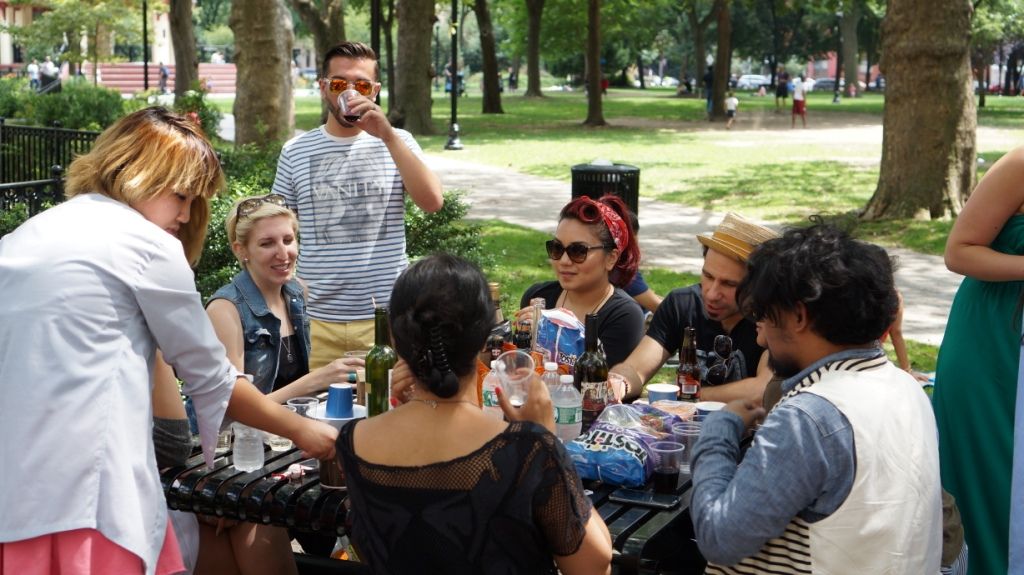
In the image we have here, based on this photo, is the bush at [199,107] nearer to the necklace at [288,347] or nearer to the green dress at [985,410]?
the necklace at [288,347]

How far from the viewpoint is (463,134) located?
30406 millimetres

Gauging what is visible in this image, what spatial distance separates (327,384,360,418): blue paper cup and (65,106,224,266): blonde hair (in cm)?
93

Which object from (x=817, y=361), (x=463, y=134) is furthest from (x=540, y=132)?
(x=817, y=361)

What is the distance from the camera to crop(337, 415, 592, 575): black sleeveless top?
8.08 ft

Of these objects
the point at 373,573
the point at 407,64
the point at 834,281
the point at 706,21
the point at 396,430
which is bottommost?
the point at 373,573

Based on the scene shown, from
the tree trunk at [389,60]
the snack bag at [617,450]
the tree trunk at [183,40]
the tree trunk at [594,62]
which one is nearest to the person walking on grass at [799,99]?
the tree trunk at [594,62]

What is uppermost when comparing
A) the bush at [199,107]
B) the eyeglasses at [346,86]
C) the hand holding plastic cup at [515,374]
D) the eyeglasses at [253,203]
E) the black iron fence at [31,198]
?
the bush at [199,107]

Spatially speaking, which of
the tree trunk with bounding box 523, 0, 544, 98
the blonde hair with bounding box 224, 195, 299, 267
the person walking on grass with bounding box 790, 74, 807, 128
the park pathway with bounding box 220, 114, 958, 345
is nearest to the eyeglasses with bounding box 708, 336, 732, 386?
the blonde hair with bounding box 224, 195, 299, 267

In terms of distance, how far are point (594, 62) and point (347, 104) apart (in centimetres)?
2879

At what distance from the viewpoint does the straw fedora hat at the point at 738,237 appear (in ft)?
13.5

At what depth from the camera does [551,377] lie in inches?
145

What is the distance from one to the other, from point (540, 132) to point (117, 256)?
29.6 metres

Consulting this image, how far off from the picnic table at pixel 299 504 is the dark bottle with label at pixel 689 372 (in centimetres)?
77

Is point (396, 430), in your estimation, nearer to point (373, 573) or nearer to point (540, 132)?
point (373, 573)
